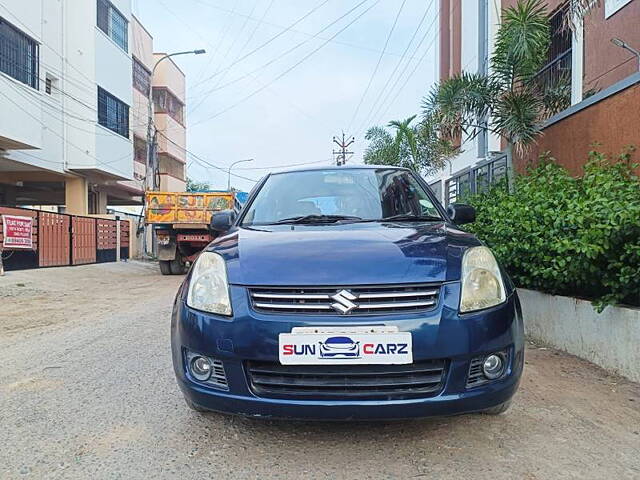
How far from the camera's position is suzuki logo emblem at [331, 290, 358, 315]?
2.21m

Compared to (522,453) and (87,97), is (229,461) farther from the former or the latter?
(87,97)

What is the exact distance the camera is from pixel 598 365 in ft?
12.2

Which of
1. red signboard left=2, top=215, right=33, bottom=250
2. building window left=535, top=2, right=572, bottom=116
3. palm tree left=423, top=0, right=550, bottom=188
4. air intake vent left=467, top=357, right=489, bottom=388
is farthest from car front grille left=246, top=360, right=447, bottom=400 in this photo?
red signboard left=2, top=215, right=33, bottom=250

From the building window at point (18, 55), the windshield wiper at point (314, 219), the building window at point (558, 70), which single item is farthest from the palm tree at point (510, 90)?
the building window at point (18, 55)

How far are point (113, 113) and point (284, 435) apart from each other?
21.8 m

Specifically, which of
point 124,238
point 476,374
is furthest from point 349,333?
point 124,238

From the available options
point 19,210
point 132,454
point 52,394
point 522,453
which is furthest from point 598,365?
point 19,210

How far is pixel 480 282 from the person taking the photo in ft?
7.88

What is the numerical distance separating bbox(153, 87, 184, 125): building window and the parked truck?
2123cm

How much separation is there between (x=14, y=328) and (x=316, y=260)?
511 centimetres

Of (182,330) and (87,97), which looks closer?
(182,330)

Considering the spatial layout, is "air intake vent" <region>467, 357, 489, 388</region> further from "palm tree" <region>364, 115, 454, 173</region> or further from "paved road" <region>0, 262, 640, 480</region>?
"palm tree" <region>364, 115, 454, 173</region>

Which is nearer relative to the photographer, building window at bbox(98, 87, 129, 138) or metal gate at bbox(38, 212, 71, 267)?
metal gate at bbox(38, 212, 71, 267)

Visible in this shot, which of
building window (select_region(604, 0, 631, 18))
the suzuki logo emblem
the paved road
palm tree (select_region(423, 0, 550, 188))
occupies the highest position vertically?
building window (select_region(604, 0, 631, 18))
